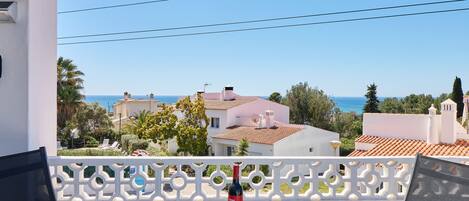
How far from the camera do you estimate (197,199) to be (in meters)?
3.18

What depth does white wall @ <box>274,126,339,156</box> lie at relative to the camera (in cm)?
1944

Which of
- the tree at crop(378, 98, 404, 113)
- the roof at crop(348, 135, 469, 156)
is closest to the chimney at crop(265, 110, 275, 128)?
the roof at crop(348, 135, 469, 156)

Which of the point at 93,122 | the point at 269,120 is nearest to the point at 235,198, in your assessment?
the point at 269,120

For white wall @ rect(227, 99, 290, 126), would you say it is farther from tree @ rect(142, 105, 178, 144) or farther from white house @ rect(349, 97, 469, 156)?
white house @ rect(349, 97, 469, 156)

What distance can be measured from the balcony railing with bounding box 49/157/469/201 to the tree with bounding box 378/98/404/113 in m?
35.6

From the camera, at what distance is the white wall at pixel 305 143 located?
1944cm

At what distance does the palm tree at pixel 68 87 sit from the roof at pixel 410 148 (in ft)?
46.7

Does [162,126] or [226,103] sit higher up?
[226,103]

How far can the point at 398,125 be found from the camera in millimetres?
15125

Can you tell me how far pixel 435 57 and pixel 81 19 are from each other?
29.8 metres

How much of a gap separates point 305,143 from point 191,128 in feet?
18.8

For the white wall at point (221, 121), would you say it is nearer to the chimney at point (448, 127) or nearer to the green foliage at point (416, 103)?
the chimney at point (448, 127)

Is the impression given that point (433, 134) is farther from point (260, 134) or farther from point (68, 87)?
point (68, 87)

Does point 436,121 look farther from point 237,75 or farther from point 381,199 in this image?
point 237,75
